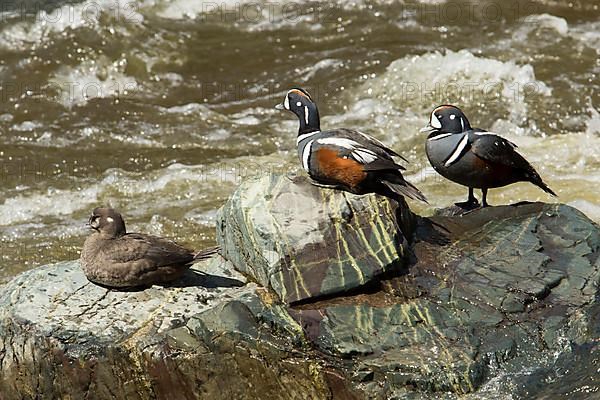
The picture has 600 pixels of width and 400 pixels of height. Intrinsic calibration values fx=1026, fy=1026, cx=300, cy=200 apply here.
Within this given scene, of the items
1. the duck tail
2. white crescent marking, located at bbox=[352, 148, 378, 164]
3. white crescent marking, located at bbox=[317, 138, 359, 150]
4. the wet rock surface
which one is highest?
white crescent marking, located at bbox=[317, 138, 359, 150]

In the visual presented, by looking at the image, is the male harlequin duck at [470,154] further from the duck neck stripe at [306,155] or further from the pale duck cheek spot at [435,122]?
the duck neck stripe at [306,155]

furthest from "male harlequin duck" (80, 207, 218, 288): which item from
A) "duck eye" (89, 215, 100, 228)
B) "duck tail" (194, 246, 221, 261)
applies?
"duck eye" (89, 215, 100, 228)

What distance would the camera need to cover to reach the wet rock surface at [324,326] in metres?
4.96

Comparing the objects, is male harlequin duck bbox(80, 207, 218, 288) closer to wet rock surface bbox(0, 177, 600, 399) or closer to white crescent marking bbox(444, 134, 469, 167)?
wet rock surface bbox(0, 177, 600, 399)

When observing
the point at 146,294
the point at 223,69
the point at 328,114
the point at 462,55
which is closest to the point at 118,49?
the point at 223,69

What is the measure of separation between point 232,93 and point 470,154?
5.70 m

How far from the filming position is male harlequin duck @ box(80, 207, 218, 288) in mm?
5488

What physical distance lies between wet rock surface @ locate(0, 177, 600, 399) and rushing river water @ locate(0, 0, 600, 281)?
228 cm

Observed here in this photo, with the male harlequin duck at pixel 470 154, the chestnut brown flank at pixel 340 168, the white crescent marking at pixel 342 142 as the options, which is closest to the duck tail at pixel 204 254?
the chestnut brown flank at pixel 340 168

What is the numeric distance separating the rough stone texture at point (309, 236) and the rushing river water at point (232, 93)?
92.3 inches

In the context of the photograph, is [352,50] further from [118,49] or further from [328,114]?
[118,49]

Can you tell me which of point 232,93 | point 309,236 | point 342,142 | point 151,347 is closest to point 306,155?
point 342,142

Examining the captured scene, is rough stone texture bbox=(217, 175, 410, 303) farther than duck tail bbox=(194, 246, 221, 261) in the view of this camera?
No

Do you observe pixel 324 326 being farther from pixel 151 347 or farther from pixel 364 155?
pixel 364 155
